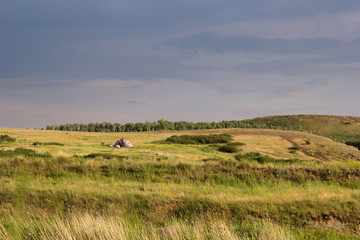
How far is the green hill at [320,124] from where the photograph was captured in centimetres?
10194

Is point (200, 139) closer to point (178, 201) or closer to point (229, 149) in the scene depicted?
point (229, 149)

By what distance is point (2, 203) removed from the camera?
11328 mm

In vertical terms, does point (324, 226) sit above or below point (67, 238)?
below

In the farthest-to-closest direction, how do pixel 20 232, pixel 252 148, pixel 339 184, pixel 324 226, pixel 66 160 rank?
pixel 252 148, pixel 66 160, pixel 339 184, pixel 324 226, pixel 20 232

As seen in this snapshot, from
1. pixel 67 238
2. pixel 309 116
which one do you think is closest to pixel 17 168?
pixel 67 238

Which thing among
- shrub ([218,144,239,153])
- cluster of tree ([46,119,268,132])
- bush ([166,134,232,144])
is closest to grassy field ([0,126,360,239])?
shrub ([218,144,239,153])

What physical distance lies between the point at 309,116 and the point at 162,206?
435ft

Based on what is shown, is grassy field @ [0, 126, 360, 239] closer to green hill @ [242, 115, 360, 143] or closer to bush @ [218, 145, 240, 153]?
bush @ [218, 145, 240, 153]

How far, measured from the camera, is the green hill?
102 meters

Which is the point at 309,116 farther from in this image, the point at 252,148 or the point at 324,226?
the point at 324,226

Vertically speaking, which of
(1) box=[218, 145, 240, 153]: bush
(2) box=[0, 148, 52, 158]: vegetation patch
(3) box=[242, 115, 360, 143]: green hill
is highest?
(3) box=[242, 115, 360, 143]: green hill

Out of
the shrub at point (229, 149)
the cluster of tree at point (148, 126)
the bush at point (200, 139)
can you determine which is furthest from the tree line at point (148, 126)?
the shrub at point (229, 149)

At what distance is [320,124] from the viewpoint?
381 ft

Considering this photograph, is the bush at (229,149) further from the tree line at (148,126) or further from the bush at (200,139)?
the tree line at (148,126)
